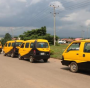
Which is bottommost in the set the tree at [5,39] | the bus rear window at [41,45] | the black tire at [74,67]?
the black tire at [74,67]

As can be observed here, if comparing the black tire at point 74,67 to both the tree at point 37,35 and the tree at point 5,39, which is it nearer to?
the tree at point 37,35

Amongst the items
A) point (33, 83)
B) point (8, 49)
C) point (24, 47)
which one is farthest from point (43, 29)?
point (33, 83)

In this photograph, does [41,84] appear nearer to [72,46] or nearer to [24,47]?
[72,46]

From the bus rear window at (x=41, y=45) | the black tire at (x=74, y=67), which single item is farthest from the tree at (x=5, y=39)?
the black tire at (x=74, y=67)

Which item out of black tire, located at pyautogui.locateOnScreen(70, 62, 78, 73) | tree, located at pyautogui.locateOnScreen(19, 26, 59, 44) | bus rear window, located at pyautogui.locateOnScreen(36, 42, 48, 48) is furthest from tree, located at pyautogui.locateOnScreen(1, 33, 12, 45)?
black tire, located at pyautogui.locateOnScreen(70, 62, 78, 73)

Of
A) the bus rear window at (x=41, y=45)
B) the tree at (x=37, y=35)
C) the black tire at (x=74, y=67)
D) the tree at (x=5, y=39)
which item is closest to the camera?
the black tire at (x=74, y=67)

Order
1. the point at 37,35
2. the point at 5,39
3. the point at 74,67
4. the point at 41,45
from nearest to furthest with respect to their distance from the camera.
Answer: the point at 74,67
the point at 41,45
the point at 37,35
the point at 5,39

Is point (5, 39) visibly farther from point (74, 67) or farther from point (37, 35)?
point (74, 67)

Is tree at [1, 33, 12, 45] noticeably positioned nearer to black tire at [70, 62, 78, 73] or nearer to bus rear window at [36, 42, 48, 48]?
bus rear window at [36, 42, 48, 48]

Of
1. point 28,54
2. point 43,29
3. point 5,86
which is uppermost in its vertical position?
point 43,29

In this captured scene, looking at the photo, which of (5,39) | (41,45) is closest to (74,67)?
(41,45)

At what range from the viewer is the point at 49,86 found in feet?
21.6

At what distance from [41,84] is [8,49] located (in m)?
14.3

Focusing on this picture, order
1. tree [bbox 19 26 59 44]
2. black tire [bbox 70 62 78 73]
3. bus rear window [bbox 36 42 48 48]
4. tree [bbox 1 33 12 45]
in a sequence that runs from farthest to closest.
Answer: tree [bbox 1 33 12 45]
tree [bbox 19 26 59 44]
bus rear window [bbox 36 42 48 48]
black tire [bbox 70 62 78 73]
